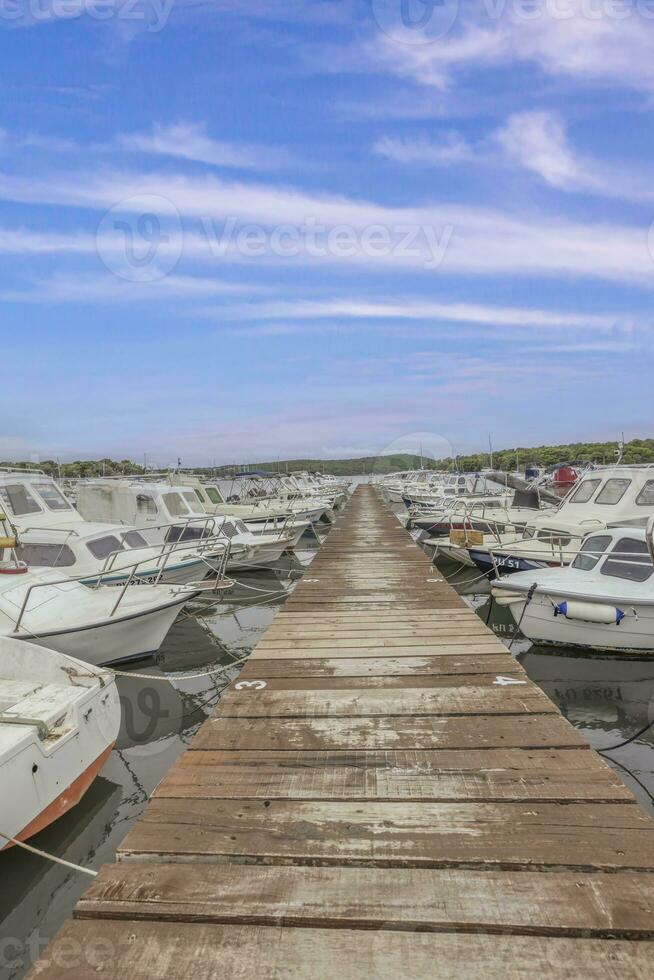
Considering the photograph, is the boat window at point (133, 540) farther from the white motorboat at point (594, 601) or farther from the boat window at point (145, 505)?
the white motorboat at point (594, 601)

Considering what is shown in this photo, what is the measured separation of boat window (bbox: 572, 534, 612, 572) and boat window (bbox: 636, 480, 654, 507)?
4727 millimetres

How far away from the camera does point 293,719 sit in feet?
13.0

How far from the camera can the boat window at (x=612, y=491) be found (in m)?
14.3

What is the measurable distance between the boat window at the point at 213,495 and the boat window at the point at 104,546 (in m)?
11.5

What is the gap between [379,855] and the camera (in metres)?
2.40

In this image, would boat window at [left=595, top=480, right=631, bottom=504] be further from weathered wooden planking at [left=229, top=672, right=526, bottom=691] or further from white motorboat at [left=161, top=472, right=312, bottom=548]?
weathered wooden planking at [left=229, top=672, right=526, bottom=691]

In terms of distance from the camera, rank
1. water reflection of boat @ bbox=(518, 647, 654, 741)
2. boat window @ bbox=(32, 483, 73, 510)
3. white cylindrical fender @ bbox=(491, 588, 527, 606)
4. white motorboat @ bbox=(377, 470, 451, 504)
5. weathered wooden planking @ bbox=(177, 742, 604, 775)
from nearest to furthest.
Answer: weathered wooden planking @ bbox=(177, 742, 604, 775) → water reflection of boat @ bbox=(518, 647, 654, 741) → white cylindrical fender @ bbox=(491, 588, 527, 606) → boat window @ bbox=(32, 483, 73, 510) → white motorboat @ bbox=(377, 470, 451, 504)

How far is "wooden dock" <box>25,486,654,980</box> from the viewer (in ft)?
6.30

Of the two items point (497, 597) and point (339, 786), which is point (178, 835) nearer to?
point (339, 786)

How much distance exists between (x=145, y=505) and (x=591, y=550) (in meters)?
12.9

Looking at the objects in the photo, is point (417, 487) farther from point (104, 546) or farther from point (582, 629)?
point (582, 629)

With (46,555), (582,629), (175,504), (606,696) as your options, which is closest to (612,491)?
(582,629)

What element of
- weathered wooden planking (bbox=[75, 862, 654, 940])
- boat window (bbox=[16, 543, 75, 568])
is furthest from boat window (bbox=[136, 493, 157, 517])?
weathered wooden planking (bbox=[75, 862, 654, 940])

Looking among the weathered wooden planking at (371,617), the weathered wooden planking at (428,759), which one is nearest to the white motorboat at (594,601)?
the weathered wooden planking at (371,617)
